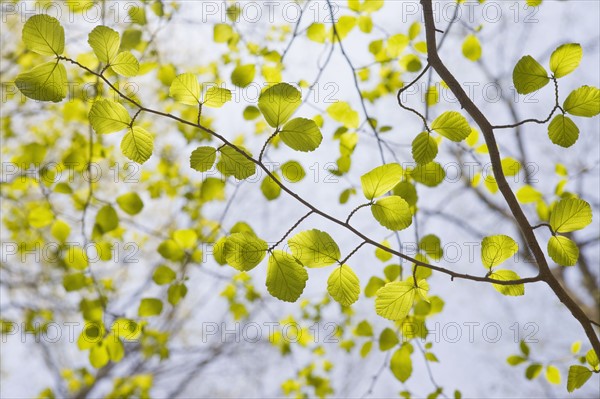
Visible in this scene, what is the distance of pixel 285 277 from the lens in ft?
1.87

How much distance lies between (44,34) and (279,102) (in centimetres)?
31

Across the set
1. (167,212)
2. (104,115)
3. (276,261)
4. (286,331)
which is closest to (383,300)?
(276,261)

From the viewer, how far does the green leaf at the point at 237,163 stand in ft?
1.93

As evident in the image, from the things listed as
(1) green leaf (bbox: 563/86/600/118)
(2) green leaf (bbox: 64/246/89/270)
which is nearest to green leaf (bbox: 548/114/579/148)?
(1) green leaf (bbox: 563/86/600/118)

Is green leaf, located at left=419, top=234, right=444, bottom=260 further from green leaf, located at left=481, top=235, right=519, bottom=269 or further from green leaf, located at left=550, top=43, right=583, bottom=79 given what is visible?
green leaf, located at left=550, top=43, right=583, bottom=79

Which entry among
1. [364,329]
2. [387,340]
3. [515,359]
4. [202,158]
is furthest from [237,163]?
[515,359]

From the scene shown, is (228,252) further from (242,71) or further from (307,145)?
(242,71)

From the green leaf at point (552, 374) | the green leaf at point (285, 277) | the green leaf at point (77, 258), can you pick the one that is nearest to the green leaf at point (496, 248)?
the green leaf at point (285, 277)

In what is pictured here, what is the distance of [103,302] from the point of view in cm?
110

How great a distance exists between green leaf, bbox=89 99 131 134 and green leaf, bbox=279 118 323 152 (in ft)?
0.71

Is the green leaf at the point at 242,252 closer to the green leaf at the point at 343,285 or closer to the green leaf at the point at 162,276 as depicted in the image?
the green leaf at the point at 343,285

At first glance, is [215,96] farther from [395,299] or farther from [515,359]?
[515,359]

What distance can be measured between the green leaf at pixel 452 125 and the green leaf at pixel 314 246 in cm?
26

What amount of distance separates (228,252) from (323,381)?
140 centimetres
